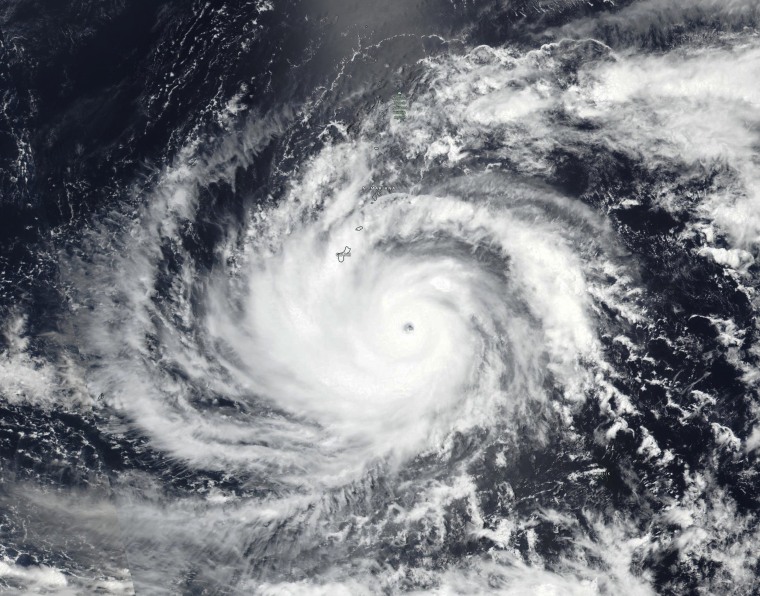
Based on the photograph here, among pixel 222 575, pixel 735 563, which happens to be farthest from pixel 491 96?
pixel 222 575

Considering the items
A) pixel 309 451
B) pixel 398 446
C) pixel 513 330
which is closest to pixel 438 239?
pixel 513 330

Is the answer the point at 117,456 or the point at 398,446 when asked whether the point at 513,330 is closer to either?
the point at 398,446

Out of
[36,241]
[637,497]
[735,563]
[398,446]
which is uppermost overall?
[36,241]

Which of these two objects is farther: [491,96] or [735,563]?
[491,96]

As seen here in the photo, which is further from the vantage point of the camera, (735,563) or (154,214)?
(154,214)

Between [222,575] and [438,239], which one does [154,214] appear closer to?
[438,239]

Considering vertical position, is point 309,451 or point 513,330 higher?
point 513,330
